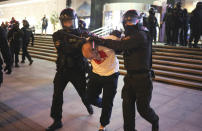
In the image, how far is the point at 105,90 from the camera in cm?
317

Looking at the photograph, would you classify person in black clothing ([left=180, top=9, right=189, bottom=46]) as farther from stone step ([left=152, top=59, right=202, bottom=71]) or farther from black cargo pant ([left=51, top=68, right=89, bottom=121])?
black cargo pant ([left=51, top=68, right=89, bottom=121])

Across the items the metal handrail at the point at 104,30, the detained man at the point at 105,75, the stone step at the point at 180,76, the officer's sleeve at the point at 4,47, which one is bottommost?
the stone step at the point at 180,76

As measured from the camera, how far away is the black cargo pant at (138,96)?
2.66 meters

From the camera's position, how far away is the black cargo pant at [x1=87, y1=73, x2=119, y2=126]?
3.15m

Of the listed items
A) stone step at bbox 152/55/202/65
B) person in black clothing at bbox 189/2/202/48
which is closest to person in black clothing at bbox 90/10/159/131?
stone step at bbox 152/55/202/65

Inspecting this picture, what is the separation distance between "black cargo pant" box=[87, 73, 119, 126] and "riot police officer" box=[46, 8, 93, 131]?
292mm

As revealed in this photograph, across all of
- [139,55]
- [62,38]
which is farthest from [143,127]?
[62,38]

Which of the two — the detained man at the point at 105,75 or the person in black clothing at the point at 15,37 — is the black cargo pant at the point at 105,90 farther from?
the person in black clothing at the point at 15,37

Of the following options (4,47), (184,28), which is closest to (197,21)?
(184,28)

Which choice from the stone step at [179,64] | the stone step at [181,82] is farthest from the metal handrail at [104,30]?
the stone step at [181,82]

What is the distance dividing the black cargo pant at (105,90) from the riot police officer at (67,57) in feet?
0.96

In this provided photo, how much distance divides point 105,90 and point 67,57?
0.77m

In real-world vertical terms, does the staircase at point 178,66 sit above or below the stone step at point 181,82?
above

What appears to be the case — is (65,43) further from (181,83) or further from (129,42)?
(181,83)
